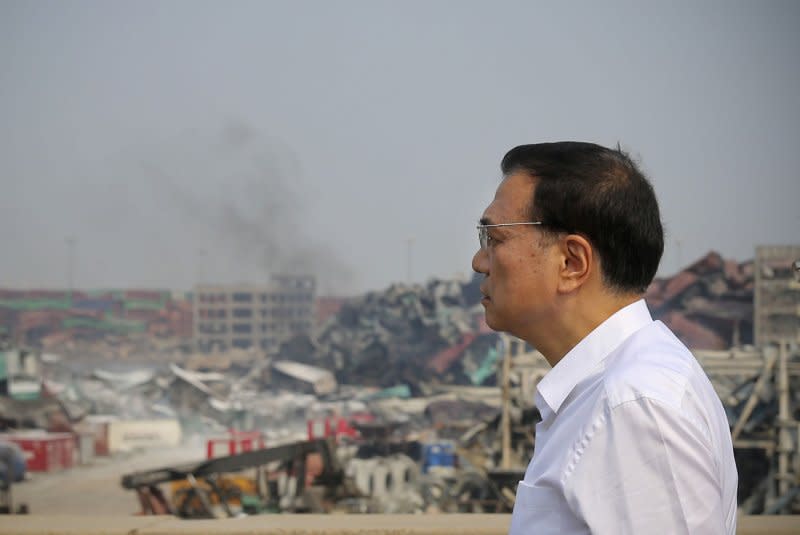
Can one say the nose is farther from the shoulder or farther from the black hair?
the shoulder

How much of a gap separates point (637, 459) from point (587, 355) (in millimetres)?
182

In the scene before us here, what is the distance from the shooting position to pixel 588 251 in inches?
42.0

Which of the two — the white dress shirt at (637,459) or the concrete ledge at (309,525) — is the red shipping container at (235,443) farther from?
the white dress shirt at (637,459)

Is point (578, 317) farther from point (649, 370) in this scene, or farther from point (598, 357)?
point (649, 370)

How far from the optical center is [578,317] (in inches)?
42.5

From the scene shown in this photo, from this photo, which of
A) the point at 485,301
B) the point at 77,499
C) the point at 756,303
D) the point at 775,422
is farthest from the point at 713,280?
the point at 485,301

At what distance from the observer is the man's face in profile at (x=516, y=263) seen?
1090 mm

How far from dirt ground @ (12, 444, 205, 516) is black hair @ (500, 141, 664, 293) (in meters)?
14.7

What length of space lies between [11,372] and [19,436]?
108 cm

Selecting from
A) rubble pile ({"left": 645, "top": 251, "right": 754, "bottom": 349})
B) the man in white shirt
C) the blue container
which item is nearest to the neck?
the man in white shirt

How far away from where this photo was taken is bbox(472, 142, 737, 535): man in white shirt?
34.0 inches

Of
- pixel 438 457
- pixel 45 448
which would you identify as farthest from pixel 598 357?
pixel 45 448


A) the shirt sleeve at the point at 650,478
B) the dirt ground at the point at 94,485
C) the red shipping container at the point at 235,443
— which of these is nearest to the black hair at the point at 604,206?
the shirt sleeve at the point at 650,478

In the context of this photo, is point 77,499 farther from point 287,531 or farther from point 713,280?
point 287,531
